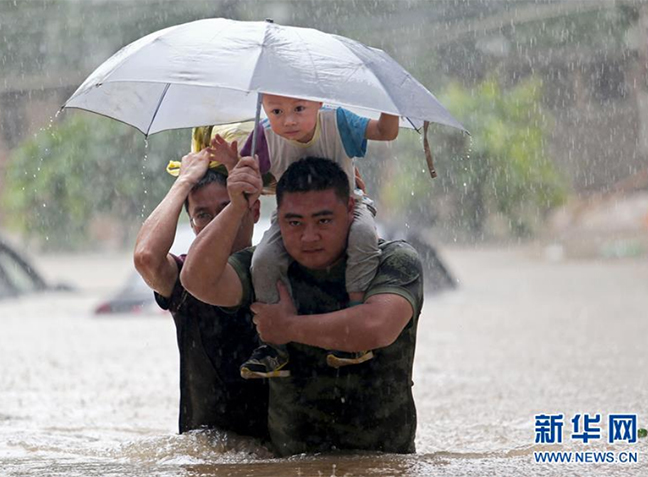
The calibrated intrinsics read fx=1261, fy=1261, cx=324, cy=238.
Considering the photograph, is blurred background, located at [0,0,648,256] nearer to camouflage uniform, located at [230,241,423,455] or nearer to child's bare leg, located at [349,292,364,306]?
camouflage uniform, located at [230,241,423,455]

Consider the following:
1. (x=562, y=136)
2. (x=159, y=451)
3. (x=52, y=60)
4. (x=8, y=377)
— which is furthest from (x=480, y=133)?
(x=159, y=451)

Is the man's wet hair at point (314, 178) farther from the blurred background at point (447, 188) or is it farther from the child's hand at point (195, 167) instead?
the blurred background at point (447, 188)

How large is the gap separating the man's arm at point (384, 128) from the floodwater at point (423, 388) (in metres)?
1.16

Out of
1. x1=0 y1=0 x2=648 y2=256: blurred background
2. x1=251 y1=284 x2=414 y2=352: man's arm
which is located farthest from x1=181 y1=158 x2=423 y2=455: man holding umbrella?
x1=0 y1=0 x2=648 y2=256: blurred background

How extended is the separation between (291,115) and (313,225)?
409 mm

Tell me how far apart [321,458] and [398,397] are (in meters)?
0.36

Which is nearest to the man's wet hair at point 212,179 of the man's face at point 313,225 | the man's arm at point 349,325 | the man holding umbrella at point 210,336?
the man holding umbrella at point 210,336

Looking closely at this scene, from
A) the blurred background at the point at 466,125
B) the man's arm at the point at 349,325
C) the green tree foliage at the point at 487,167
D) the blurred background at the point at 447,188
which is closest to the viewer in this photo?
the man's arm at the point at 349,325

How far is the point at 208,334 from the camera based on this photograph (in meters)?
4.84

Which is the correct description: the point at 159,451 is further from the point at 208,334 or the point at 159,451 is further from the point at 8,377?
the point at 8,377

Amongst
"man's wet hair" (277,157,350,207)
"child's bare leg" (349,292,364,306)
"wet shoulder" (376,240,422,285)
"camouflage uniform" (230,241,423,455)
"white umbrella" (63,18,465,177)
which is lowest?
"camouflage uniform" (230,241,423,455)

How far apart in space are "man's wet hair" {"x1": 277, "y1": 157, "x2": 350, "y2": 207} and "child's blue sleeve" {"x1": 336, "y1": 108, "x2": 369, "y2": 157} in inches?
7.3

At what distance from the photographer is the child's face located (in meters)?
4.47

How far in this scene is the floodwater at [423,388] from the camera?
457 cm
